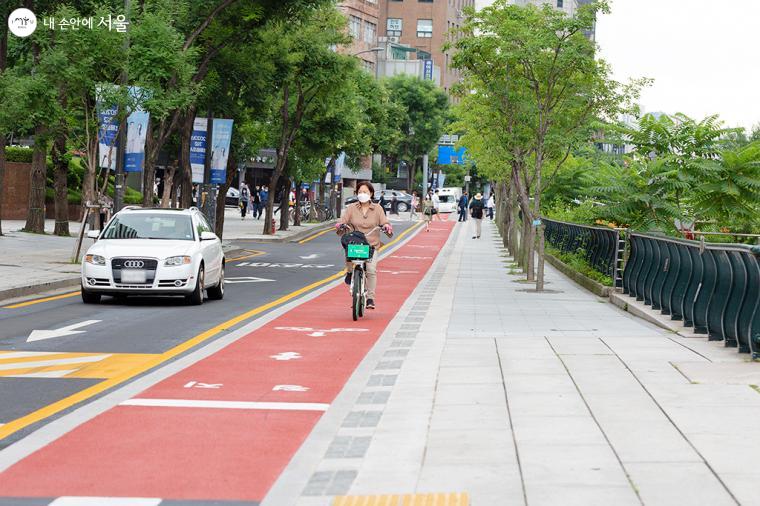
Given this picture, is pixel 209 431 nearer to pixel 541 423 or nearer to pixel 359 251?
pixel 541 423

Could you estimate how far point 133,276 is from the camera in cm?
2023

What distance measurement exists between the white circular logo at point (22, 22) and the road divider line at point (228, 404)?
26.1 m

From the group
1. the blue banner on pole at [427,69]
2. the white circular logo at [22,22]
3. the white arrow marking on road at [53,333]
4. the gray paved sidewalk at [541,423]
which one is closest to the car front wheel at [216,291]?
the white arrow marking on road at [53,333]

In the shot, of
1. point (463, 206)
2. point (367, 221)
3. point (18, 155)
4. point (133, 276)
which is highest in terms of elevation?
point (18, 155)

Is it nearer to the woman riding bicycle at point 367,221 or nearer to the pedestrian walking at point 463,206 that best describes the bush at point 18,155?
the pedestrian walking at point 463,206

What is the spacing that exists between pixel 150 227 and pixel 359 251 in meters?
5.13

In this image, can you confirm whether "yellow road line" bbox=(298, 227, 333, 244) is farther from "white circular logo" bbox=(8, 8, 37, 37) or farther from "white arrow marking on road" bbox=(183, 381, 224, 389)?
"white arrow marking on road" bbox=(183, 381, 224, 389)

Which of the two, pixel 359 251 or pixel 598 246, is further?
pixel 598 246

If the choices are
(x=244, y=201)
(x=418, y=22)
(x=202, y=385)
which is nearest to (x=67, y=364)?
(x=202, y=385)

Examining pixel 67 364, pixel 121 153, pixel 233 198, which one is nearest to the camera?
pixel 67 364

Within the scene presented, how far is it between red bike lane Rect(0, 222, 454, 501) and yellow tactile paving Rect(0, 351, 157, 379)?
2.30ft

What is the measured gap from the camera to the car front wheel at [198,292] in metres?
20.6

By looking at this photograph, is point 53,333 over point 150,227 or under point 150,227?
under

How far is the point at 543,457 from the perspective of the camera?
775cm
